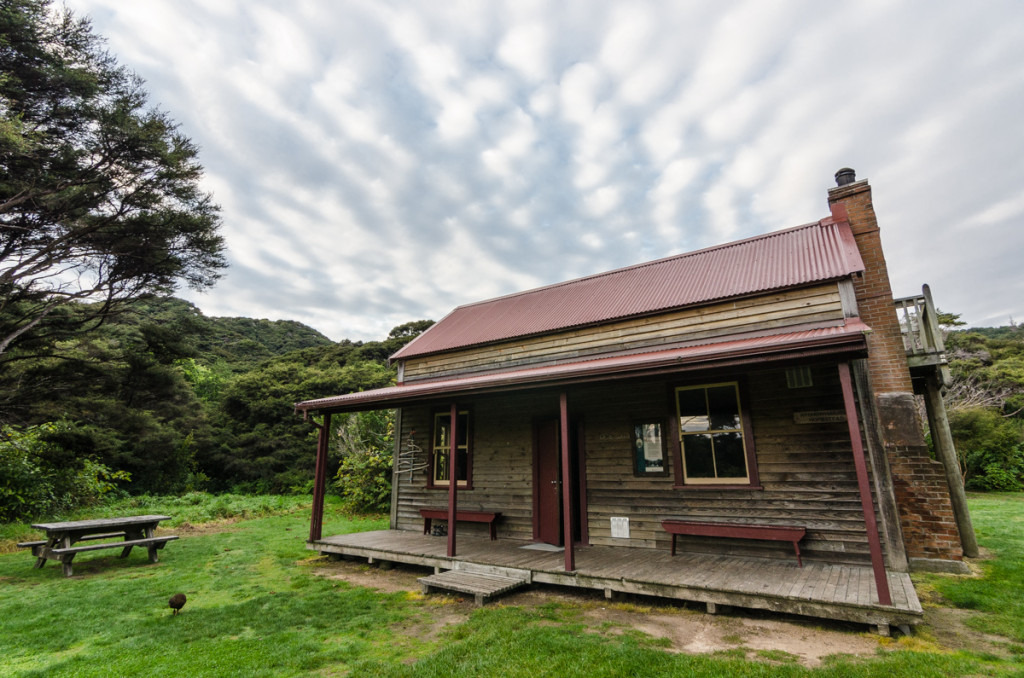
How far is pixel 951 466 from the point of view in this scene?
704cm

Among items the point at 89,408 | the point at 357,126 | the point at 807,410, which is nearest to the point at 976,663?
the point at 807,410

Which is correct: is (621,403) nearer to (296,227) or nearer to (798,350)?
(798,350)

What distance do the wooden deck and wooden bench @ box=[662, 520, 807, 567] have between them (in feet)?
0.95

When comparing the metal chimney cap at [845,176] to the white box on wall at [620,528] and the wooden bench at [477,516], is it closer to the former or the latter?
the white box on wall at [620,528]

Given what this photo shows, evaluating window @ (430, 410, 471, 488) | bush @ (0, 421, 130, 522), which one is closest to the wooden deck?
window @ (430, 410, 471, 488)

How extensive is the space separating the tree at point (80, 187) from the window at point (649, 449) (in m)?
12.8

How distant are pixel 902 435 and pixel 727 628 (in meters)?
4.21

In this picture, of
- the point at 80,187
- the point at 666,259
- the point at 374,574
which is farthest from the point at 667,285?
the point at 80,187

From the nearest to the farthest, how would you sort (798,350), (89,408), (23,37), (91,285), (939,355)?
(798,350) → (939,355) → (23,37) → (91,285) → (89,408)

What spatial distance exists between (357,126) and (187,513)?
12.3 metres

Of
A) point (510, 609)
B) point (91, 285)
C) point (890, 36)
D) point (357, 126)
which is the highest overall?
point (357, 126)

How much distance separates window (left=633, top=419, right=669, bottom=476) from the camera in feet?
22.9

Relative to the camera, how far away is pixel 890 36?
704 cm

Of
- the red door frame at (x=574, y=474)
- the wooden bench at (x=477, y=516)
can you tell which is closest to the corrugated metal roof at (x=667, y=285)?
the red door frame at (x=574, y=474)
